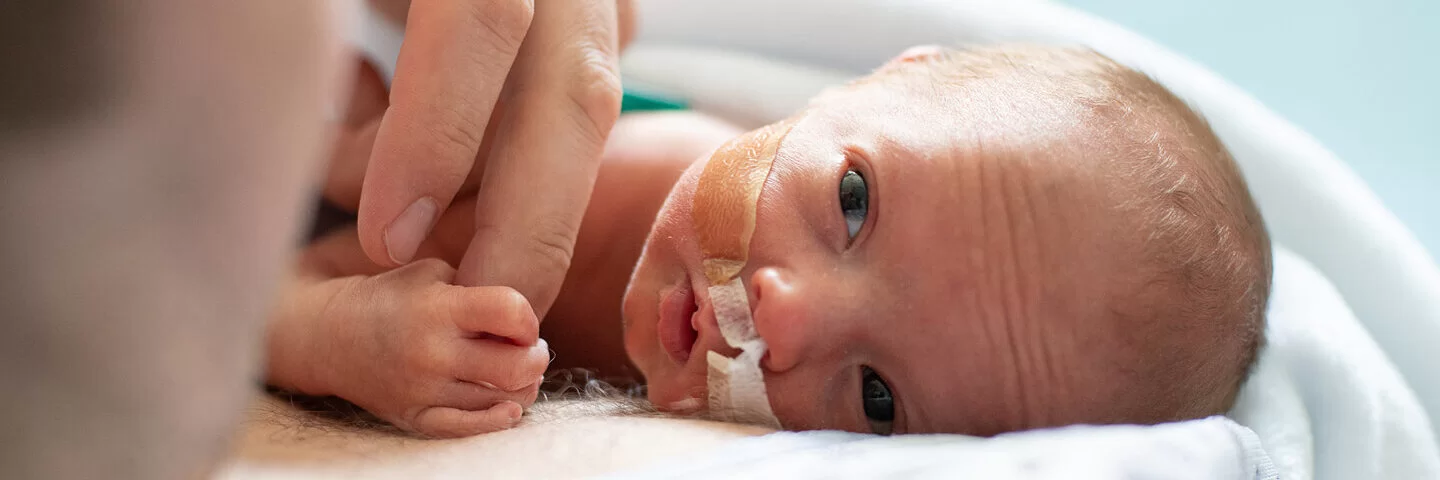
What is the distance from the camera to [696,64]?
5.27 feet

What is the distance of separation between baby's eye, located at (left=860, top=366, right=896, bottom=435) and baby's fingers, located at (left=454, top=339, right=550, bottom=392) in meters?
0.30

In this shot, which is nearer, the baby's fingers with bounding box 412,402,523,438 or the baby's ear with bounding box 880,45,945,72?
the baby's fingers with bounding box 412,402,523,438

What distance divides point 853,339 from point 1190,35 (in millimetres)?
1769

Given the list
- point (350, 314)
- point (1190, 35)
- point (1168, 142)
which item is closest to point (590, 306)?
point (350, 314)

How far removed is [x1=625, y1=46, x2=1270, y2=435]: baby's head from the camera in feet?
3.05

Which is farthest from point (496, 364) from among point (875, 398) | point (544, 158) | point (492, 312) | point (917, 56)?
point (917, 56)

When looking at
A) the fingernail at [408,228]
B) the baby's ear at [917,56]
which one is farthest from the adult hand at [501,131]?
the baby's ear at [917,56]

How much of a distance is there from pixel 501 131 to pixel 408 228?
5.5 inches

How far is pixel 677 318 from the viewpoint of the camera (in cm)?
99

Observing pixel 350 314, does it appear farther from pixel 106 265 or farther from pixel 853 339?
pixel 106 265

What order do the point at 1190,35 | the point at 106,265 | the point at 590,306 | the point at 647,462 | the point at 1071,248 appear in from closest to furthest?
the point at 106,265, the point at 647,462, the point at 1071,248, the point at 590,306, the point at 1190,35

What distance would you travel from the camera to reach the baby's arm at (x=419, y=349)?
871 mm

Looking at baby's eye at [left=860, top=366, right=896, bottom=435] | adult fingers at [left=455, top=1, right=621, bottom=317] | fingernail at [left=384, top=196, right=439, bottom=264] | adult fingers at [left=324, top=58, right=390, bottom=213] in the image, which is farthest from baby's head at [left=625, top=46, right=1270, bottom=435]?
adult fingers at [left=324, top=58, right=390, bottom=213]

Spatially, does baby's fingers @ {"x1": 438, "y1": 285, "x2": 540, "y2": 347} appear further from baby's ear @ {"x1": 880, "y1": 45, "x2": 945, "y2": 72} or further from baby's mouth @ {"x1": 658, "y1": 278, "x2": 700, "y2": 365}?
baby's ear @ {"x1": 880, "y1": 45, "x2": 945, "y2": 72}
